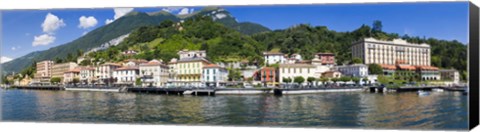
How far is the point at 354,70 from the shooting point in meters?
13.7

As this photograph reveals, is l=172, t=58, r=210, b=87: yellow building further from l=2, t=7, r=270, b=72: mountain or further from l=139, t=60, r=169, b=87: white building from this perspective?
l=2, t=7, r=270, b=72: mountain

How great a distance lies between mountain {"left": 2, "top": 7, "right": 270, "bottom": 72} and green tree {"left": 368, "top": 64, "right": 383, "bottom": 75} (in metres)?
2.37

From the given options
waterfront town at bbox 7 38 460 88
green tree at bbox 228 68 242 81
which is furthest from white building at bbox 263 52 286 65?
green tree at bbox 228 68 242 81

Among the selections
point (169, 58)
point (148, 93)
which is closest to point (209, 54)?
point (169, 58)

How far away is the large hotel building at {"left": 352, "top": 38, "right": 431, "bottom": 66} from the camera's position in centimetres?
1091

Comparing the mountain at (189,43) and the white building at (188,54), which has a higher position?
the mountain at (189,43)

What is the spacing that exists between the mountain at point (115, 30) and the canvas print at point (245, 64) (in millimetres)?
44

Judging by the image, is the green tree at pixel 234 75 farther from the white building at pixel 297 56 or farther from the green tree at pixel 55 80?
the green tree at pixel 55 80

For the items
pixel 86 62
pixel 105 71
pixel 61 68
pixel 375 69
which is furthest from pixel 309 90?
pixel 61 68

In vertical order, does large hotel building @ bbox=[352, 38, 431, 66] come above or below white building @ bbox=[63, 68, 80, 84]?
above

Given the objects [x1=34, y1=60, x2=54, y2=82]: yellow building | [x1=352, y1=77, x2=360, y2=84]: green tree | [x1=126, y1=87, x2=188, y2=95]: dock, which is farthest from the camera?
[x1=126, y1=87, x2=188, y2=95]: dock

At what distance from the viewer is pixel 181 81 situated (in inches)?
698

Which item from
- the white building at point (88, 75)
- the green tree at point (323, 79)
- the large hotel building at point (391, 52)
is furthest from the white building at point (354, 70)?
the white building at point (88, 75)

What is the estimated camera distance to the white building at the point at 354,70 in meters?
13.2
